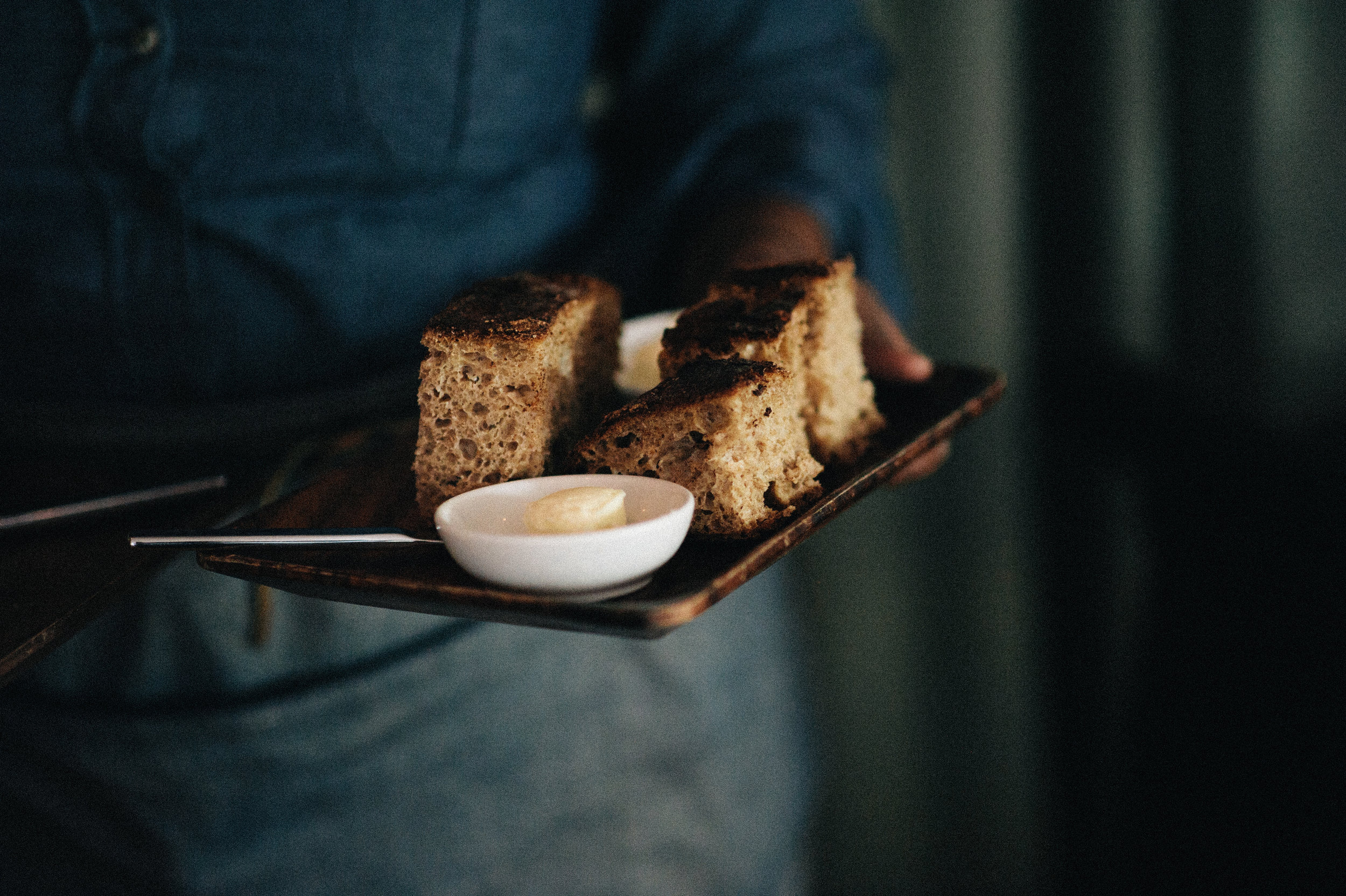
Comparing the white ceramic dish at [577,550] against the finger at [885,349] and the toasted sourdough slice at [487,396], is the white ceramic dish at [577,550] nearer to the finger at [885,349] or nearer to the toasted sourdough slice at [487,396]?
the toasted sourdough slice at [487,396]

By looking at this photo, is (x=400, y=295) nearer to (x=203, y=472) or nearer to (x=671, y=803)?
(x=203, y=472)

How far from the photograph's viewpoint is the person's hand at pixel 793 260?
1097mm

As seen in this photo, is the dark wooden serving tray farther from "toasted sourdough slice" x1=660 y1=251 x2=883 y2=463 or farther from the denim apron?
the denim apron

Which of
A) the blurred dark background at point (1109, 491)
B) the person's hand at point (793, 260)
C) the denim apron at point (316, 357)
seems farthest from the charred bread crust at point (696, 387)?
the blurred dark background at point (1109, 491)

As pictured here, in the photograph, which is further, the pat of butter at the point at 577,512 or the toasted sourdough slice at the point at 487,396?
the toasted sourdough slice at the point at 487,396

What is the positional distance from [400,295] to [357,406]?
209 millimetres

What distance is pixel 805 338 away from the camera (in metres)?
0.97

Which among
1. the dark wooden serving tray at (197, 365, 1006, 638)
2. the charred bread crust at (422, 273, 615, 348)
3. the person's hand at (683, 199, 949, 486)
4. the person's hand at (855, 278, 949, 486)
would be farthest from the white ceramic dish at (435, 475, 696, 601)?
the person's hand at (855, 278, 949, 486)

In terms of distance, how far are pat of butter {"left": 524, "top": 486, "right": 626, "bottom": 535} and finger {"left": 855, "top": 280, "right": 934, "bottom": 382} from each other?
488 mm

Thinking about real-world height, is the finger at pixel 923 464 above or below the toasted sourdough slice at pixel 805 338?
below

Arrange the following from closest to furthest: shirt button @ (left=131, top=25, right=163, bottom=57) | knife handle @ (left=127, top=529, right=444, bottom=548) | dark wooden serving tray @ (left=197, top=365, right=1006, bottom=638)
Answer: dark wooden serving tray @ (left=197, top=365, right=1006, bottom=638) < knife handle @ (left=127, top=529, right=444, bottom=548) < shirt button @ (left=131, top=25, right=163, bottom=57)

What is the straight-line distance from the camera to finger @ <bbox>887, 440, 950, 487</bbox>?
1017 mm

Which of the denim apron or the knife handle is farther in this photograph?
the denim apron

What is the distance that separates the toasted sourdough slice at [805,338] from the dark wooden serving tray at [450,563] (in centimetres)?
4
